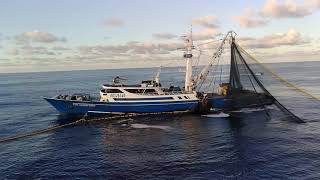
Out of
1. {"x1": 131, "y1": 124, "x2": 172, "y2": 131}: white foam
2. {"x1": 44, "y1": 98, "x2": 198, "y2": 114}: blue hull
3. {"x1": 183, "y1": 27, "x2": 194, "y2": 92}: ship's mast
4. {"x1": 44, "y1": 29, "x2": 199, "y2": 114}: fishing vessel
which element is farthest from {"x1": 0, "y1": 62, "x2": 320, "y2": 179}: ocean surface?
{"x1": 183, "y1": 27, "x2": 194, "y2": 92}: ship's mast

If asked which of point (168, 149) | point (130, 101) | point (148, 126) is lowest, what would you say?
point (168, 149)

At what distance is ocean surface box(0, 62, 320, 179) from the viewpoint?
4378 centimetres

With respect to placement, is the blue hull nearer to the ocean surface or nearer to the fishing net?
the ocean surface

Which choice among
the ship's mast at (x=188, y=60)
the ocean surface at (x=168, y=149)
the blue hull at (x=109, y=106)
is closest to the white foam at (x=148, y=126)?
the ocean surface at (x=168, y=149)

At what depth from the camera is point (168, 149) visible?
176 feet

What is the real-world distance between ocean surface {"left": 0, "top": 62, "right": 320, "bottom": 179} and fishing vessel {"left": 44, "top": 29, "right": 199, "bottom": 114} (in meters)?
3.69

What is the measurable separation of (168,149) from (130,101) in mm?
28885

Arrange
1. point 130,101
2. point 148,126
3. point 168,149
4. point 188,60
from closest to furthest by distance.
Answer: point 168,149 < point 148,126 < point 130,101 < point 188,60

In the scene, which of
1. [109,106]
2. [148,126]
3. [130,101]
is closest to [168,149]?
[148,126]

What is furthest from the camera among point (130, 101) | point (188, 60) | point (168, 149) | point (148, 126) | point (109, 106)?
point (188, 60)

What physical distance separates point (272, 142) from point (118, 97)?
37.4 m

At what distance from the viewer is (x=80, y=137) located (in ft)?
205

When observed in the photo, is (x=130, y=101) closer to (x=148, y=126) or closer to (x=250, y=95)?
(x=148, y=126)

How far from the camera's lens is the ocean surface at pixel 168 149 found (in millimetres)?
43781
